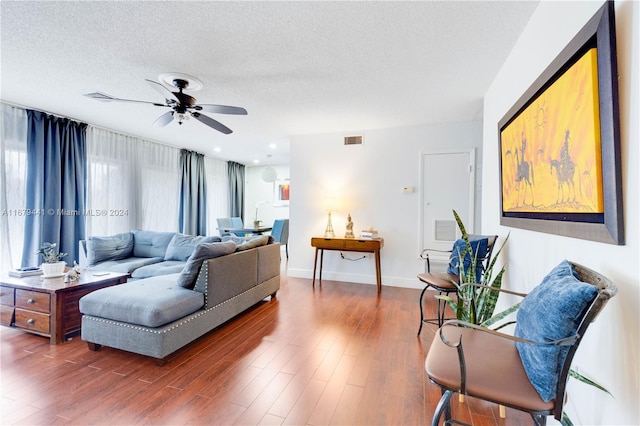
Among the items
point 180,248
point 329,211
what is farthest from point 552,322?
point 180,248

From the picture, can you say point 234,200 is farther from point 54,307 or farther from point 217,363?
point 217,363

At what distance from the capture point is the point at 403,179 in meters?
4.41

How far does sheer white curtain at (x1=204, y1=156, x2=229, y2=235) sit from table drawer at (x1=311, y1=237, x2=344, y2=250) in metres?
3.48

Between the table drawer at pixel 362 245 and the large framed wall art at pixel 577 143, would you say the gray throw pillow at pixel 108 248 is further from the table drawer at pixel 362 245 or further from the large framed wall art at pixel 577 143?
the large framed wall art at pixel 577 143

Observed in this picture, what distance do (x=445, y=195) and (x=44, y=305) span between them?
4.62 m

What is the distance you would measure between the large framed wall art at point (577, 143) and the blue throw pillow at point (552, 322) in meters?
0.26

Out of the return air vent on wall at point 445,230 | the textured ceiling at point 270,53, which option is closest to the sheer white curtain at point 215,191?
the textured ceiling at point 270,53

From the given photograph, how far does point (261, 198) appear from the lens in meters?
8.16

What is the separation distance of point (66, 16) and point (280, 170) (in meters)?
6.08

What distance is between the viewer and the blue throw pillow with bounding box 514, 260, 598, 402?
89 centimetres

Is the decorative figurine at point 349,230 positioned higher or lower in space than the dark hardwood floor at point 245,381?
higher

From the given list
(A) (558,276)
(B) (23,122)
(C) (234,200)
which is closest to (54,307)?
(B) (23,122)

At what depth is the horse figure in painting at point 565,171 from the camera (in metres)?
1.28

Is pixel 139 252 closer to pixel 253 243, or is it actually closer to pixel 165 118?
pixel 253 243
